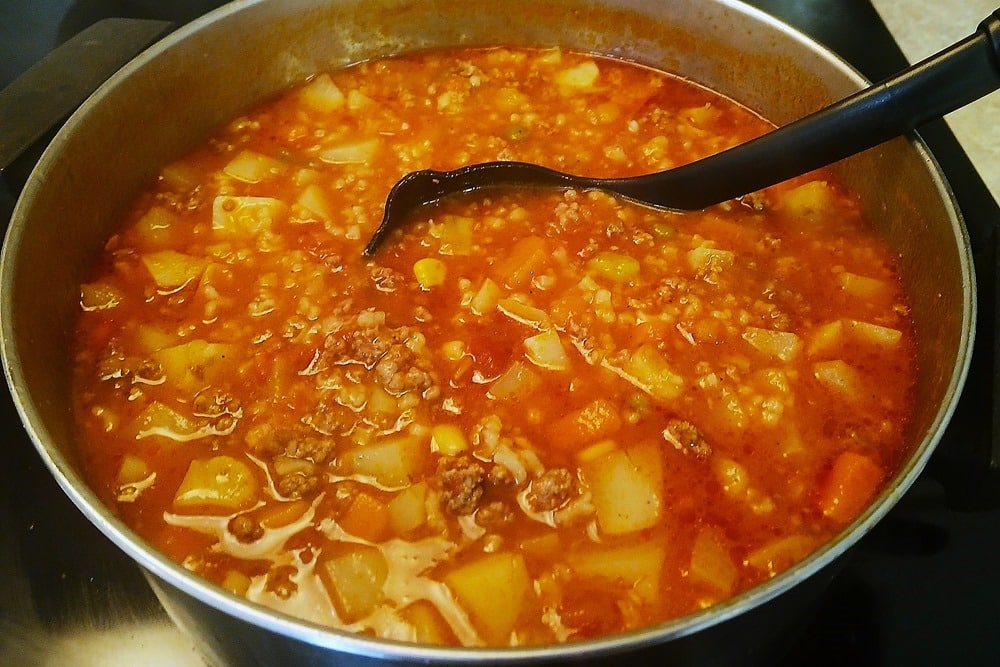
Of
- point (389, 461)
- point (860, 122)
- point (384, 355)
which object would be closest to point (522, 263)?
point (384, 355)

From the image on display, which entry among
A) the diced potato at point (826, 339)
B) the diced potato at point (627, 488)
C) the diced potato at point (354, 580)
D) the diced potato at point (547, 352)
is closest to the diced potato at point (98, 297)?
the diced potato at point (354, 580)

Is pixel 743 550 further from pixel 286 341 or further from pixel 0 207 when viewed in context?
pixel 0 207

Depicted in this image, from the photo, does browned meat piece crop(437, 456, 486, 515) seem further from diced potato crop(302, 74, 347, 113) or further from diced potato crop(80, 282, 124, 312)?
diced potato crop(302, 74, 347, 113)

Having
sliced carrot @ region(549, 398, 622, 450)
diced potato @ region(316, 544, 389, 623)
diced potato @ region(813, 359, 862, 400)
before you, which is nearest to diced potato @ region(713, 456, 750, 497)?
sliced carrot @ region(549, 398, 622, 450)

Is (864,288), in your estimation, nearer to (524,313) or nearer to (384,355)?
(524,313)

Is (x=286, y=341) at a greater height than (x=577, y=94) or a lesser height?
lesser

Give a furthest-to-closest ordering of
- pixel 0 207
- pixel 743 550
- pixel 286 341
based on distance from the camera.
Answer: pixel 0 207, pixel 286 341, pixel 743 550

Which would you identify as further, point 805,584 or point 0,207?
point 0,207

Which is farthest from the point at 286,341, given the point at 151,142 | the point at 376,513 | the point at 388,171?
the point at 151,142

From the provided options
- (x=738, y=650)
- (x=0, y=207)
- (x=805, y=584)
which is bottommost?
(x=0, y=207)
